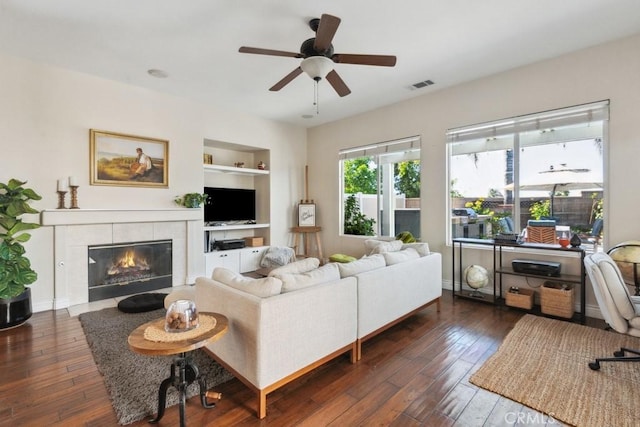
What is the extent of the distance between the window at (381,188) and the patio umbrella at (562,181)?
1594 mm

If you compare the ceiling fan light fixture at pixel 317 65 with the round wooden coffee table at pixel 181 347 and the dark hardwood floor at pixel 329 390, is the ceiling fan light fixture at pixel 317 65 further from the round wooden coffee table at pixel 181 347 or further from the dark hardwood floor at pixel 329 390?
the dark hardwood floor at pixel 329 390

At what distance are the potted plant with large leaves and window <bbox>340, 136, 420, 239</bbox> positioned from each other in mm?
4613

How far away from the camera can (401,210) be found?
5.29m

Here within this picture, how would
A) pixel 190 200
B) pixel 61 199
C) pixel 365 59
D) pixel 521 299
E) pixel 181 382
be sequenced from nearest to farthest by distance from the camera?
pixel 181 382
pixel 365 59
pixel 521 299
pixel 61 199
pixel 190 200

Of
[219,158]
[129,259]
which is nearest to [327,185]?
[219,158]

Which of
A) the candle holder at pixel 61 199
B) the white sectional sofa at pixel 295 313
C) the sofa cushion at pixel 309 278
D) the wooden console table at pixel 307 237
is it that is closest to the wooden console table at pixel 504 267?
the white sectional sofa at pixel 295 313

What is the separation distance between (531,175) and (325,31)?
10.7ft

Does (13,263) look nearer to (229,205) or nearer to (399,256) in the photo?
(229,205)

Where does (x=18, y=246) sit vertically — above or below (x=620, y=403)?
above

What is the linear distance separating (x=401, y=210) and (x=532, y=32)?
2.94 metres

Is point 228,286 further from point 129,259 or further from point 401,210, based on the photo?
point 401,210

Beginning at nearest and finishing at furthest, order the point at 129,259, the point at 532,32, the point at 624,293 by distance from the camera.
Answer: the point at 624,293 < the point at 532,32 < the point at 129,259

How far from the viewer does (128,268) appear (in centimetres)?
438

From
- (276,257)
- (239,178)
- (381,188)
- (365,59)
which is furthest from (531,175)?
(239,178)
